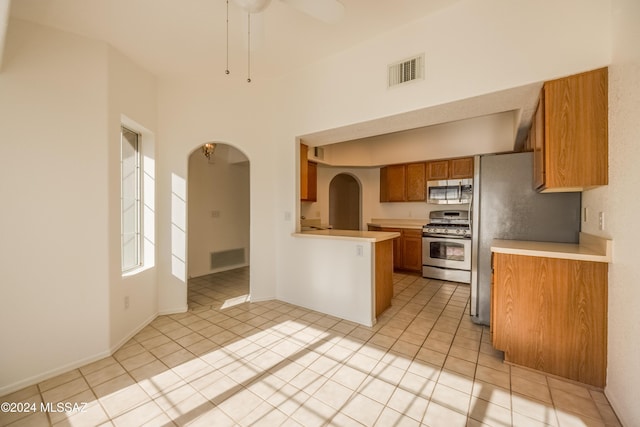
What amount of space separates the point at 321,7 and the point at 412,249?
14.6ft

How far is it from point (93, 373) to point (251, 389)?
1355 mm

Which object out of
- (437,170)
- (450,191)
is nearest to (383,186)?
(437,170)

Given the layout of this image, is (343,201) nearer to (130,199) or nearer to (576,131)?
(130,199)

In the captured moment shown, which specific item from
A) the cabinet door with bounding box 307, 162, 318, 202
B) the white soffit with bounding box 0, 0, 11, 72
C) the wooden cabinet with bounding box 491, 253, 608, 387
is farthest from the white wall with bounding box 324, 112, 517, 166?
the white soffit with bounding box 0, 0, 11, 72

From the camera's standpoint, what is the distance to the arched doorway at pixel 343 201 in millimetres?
8172

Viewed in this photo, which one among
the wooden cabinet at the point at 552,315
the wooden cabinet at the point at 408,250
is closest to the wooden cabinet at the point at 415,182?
the wooden cabinet at the point at 408,250

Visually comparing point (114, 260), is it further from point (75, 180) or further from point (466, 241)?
point (466, 241)

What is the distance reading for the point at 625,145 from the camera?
61.0 inches

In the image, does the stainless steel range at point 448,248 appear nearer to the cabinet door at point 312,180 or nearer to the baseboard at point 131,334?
the cabinet door at point 312,180

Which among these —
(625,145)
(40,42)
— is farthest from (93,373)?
(625,145)

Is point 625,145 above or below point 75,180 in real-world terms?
above

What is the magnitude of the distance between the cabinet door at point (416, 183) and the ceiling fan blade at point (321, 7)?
13.2 ft

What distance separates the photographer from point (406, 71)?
2.58m

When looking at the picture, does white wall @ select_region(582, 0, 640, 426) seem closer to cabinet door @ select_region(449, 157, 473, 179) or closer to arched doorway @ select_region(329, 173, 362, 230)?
cabinet door @ select_region(449, 157, 473, 179)
